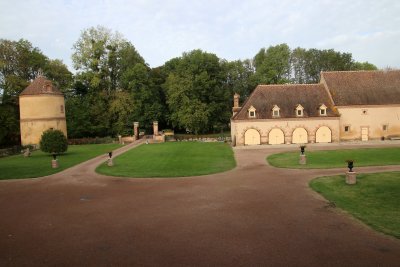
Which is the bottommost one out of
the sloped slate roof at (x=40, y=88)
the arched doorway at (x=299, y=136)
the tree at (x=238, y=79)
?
the arched doorway at (x=299, y=136)

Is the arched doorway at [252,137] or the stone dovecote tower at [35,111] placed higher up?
the stone dovecote tower at [35,111]

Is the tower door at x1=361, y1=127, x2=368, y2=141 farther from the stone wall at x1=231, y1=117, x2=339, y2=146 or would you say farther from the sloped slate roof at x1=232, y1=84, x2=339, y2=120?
the sloped slate roof at x1=232, y1=84, x2=339, y2=120

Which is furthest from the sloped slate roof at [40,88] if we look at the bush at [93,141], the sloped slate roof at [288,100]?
the sloped slate roof at [288,100]

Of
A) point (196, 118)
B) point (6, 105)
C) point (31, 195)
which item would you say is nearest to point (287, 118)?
point (196, 118)

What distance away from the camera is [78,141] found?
173 ft

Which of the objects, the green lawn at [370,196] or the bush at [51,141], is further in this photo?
the bush at [51,141]

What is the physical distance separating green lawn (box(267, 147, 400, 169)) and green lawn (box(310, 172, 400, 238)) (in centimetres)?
435

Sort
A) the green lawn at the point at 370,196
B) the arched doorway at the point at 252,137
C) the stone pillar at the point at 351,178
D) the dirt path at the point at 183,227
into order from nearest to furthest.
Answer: the dirt path at the point at 183,227 < the green lawn at the point at 370,196 < the stone pillar at the point at 351,178 < the arched doorway at the point at 252,137

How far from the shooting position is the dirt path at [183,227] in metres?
10.2

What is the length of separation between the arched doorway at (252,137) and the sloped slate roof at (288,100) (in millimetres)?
1740

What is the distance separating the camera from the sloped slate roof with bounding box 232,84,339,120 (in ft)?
138

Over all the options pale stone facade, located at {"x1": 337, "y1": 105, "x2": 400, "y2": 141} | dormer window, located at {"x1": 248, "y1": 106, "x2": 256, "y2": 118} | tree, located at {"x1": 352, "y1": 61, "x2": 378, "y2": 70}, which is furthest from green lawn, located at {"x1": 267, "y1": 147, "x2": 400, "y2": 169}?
tree, located at {"x1": 352, "y1": 61, "x2": 378, "y2": 70}

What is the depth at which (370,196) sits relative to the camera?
1641 centimetres

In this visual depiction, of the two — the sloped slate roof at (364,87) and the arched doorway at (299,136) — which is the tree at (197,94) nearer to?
the arched doorway at (299,136)
